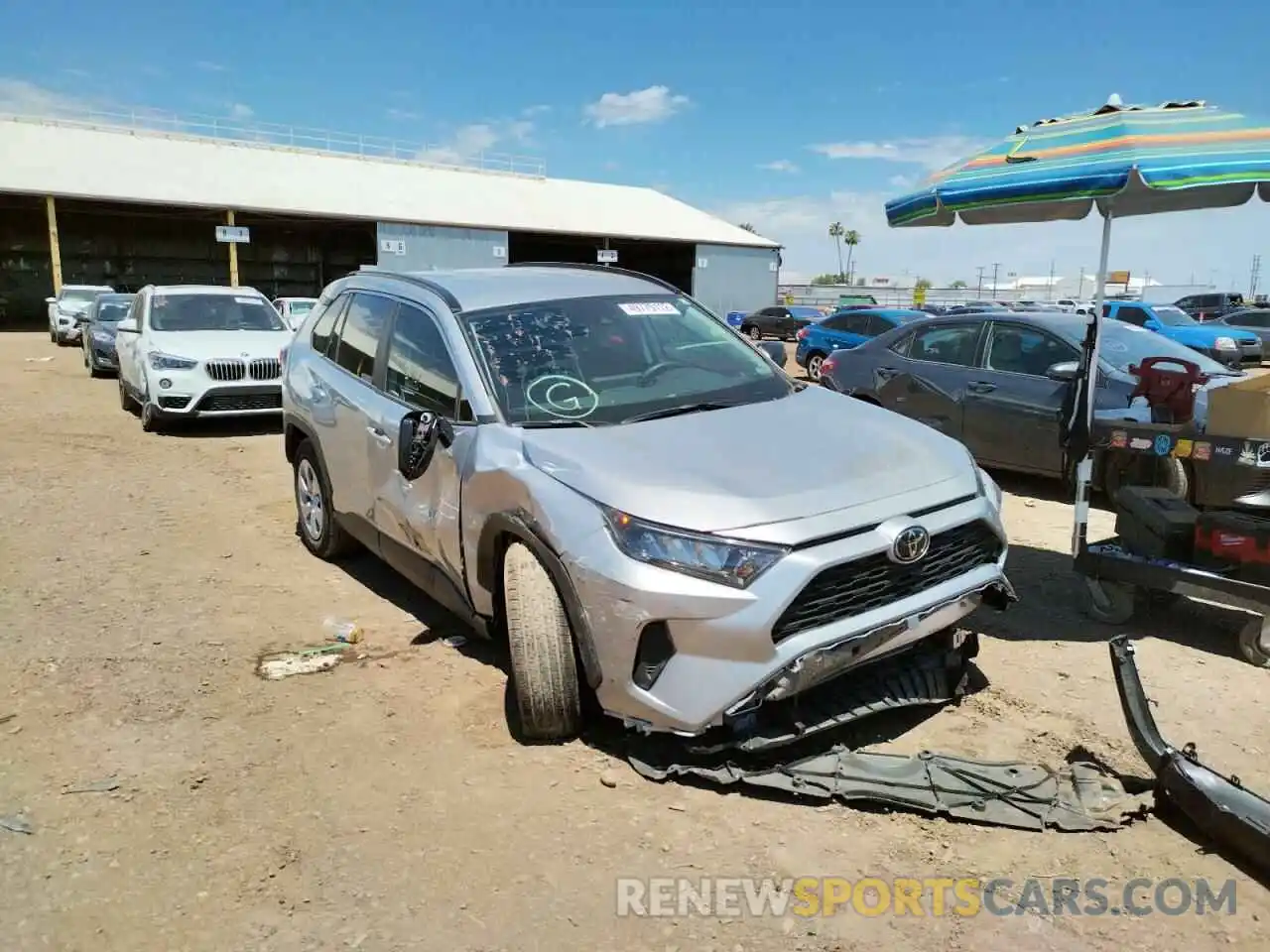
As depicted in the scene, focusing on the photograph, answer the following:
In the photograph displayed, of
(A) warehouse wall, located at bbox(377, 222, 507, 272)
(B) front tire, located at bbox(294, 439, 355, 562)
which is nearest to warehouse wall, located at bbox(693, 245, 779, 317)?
(A) warehouse wall, located at bbox(377, 222, 507, 272)

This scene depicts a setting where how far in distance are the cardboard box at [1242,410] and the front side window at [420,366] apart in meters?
3.59

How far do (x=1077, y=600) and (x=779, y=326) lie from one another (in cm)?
3064

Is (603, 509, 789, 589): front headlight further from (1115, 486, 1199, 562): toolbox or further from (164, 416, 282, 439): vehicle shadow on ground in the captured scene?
(164, 416, 282, 439): vehicle shadow on ground

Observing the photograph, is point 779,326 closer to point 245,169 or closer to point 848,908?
point 245,169

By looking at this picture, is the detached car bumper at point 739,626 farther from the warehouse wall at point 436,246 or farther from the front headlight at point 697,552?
the warehouse wall at point 436,246

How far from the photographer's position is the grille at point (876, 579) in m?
3.00

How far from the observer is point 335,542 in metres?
5.70

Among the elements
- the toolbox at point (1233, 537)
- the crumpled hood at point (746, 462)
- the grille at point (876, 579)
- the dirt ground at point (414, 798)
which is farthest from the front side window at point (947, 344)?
the grille at point (876, 579)

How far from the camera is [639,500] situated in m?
3.07

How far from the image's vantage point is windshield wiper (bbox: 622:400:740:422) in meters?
3.77

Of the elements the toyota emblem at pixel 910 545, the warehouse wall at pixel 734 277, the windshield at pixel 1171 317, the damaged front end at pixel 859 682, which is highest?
the warehouse wall at pixel 734 277

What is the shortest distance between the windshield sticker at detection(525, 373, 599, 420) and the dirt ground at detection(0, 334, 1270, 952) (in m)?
1.27

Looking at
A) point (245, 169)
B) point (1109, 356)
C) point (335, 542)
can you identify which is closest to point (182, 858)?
point (335, 542)

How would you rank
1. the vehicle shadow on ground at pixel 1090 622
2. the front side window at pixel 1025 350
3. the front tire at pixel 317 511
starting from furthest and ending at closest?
1. the front side window at pixel 1025 350
2. the front tire at pixel 317 511
3. the vehicle shadow on ground at pixel 1090 622
